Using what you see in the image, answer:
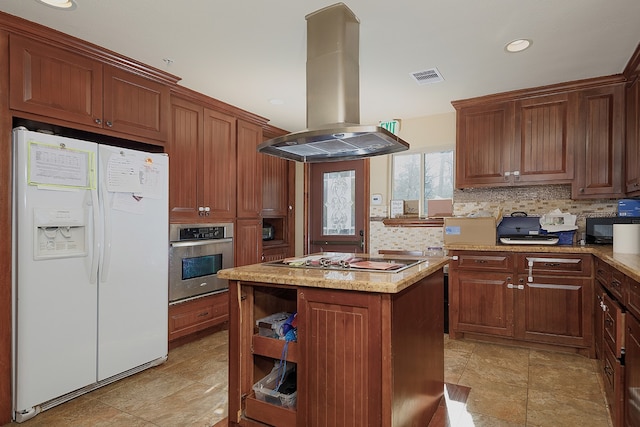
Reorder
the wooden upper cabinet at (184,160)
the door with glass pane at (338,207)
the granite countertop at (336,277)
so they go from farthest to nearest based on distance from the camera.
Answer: the door with glass pane at (338,207), the wooden upper cabinet at (184,160), the granite countertop at (336,277)

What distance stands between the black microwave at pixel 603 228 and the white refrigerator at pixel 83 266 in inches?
148

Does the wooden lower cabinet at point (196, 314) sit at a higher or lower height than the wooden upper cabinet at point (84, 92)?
lower

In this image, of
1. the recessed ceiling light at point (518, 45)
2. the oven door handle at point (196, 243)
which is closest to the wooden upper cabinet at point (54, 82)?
the oven door handle at point (196, 243)

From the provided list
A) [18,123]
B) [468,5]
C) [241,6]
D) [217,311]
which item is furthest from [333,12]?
[217,311]

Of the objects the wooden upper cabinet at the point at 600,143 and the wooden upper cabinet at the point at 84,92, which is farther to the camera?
the wooden upper cabinet at the point at 600,143

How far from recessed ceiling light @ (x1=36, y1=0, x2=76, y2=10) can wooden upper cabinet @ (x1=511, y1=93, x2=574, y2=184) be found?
3.64 meters

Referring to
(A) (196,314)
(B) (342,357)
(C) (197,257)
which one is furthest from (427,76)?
(A) (196,314)

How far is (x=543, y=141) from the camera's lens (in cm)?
342

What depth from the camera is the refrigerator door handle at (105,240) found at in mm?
2457

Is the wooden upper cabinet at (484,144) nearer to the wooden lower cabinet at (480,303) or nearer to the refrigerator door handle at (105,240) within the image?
the wooden lower cabinet at (480,303)

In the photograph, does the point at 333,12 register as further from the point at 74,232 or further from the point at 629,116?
the point at 629,116

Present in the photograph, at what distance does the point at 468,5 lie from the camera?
210 centimetres

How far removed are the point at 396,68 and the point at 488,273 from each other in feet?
6.64

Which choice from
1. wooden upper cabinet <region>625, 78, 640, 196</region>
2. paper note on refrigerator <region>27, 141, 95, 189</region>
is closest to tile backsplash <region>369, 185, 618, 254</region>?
wooden upper cabinet <region>625, 78, 640, 196</region>
